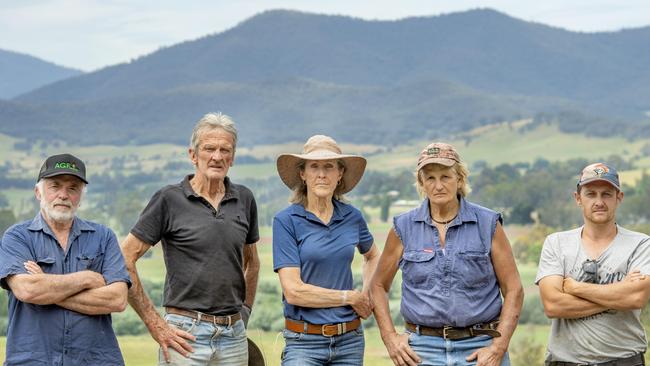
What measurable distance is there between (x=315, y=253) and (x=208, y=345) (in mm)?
708

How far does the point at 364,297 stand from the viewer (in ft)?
16.3

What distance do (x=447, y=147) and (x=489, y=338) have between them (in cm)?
93

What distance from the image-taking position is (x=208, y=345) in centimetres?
500

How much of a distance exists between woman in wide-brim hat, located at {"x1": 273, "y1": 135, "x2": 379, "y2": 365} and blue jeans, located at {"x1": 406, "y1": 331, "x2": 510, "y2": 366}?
0.38 m

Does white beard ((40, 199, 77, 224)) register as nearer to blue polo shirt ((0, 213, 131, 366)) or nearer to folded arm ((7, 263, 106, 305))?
blue polo shirt ((0, 213, 131, 366))

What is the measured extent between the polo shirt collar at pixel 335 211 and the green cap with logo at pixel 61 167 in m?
1.06

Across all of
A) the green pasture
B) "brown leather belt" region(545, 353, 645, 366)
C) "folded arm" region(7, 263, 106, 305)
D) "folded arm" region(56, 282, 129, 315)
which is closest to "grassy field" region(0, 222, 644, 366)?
"folded arm" region(56, 282, 129, 315)

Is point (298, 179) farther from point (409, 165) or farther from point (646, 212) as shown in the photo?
point (409, 165)

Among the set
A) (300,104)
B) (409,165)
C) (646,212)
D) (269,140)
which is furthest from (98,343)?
(300,104)

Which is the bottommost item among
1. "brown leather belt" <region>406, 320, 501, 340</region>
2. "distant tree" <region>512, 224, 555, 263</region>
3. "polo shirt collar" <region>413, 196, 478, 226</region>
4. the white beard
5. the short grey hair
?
"brown leather belt" <region>406, 320, 501, 340</region>

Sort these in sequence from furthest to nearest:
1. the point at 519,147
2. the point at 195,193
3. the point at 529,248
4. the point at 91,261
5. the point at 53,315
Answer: the point at 519,147 < the point at 529,248 < the point at 195,193 < the point at 91,261 < the point at 53,315

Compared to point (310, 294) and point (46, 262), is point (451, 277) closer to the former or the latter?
point (310, 294)

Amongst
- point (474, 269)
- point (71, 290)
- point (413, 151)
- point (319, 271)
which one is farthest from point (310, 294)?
point (413, 151)

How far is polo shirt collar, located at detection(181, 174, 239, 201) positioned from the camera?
506 centimetres
